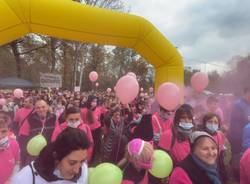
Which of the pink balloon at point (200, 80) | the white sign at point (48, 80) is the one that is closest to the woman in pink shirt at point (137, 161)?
the pink balloon at point (200, 80)

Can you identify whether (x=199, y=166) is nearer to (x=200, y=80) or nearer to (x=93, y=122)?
(x=200, y=80)

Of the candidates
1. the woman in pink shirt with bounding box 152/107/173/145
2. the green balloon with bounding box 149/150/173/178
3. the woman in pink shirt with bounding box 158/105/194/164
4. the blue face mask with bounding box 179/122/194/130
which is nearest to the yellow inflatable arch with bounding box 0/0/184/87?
the woman in pink shirt with bounding box 152/107/173/145

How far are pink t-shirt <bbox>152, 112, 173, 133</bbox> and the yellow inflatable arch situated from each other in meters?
1.98

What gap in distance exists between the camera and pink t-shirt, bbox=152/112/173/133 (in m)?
5.41

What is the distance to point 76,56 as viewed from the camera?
28.2 meters

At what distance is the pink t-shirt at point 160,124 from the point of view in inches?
213

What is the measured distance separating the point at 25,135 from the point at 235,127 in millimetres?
3510

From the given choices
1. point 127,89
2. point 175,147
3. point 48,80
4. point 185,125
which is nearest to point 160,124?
point 127,89

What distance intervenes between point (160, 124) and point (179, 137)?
0.91 meters

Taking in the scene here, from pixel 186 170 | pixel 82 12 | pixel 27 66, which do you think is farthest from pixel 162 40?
pixel 27 66

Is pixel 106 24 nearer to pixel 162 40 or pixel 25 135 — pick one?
pixel 162 40

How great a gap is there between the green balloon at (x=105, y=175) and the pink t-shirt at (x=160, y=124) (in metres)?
2.65

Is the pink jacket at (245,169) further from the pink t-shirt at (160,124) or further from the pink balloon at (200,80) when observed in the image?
the pink balloon at (200,80)

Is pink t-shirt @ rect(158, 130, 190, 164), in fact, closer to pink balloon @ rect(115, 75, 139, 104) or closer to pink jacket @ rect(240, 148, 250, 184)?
pink jacket @ rect(240, 148, 250, 184)
